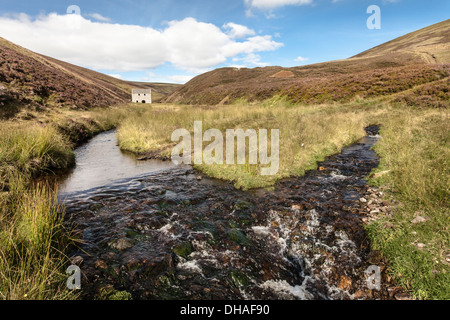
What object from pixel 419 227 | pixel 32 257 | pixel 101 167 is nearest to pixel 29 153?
pixel 101 167

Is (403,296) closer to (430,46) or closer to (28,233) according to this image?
(28,233)

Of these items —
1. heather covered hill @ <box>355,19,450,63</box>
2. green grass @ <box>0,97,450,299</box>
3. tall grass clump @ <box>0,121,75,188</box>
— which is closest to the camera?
green grass @ <box>0,97,450,299</box>

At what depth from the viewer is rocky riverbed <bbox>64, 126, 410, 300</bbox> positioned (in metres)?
3.74

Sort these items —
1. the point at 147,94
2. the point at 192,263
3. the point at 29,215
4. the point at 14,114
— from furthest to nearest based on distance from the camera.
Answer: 1. the point at 147,94
2. the point at 14,114
3. the point at 192,263
4. the point at 29,215

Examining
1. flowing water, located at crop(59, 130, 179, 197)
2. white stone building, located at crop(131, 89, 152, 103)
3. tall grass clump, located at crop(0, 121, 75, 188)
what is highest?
white stone building, located at crop(131, 89, 152, 103)

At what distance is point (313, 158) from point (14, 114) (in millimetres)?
18710

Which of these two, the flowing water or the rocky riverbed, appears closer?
the rocky riverbed

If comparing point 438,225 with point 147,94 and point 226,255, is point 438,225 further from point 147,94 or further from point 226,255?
point 147,94

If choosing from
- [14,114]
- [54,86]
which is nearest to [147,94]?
[54,86]

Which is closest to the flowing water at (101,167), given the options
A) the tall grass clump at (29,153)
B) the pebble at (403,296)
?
the tall grass clump at (29,153)

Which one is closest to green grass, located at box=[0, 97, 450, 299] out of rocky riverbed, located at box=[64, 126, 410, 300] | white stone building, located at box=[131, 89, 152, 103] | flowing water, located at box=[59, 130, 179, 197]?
rocky riverbed, located at box=[64, 126, 410, 300]

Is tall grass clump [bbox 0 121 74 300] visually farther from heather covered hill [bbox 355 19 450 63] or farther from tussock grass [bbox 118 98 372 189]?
heather covered hill [bbox 355 19 450 63]

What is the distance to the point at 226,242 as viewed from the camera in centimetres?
490

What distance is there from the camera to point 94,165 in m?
10.7
